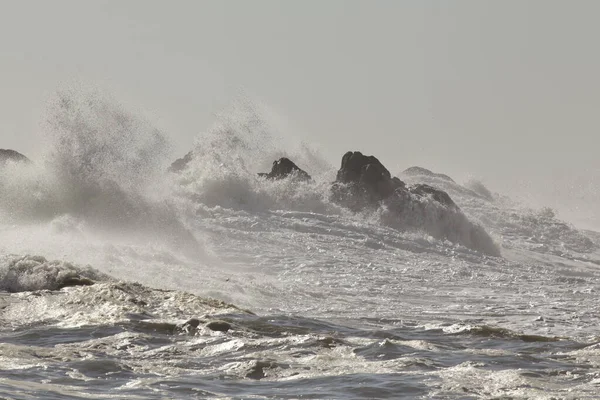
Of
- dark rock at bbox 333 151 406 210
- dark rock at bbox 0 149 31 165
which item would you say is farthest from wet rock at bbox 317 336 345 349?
dark rock at bbox 333 151 406 210

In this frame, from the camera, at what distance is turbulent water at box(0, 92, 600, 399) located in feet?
25.9

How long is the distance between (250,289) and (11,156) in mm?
13071

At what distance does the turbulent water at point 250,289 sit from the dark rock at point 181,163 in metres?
0.92

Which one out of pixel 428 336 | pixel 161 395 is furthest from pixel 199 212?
pixel 161 395

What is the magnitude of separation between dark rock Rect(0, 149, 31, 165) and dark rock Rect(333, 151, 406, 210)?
8990 millimetres

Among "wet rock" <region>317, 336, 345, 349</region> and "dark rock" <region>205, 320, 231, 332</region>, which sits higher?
"dark rock" <region>205, 320, 231, 332</region>

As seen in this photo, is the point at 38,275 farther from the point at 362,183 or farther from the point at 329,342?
the point at 362,183

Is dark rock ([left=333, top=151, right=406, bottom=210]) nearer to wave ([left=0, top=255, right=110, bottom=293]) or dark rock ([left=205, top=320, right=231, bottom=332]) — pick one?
wave ([left=0, top=255, right=110, bottom=293])

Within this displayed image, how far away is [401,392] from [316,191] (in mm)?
20686

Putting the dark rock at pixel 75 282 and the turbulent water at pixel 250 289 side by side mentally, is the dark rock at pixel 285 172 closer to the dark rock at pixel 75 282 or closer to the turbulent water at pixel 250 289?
the turbulent water at pixel 250 289

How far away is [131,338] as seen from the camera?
9430 millimetres

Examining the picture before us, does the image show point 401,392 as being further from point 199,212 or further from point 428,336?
point 199,212

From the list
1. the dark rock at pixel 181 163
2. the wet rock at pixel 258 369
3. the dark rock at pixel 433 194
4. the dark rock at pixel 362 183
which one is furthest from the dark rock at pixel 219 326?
the dark rock at pixel 181 163

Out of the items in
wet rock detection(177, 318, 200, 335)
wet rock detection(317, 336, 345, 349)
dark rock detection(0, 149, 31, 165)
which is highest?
dark rock detection(0, 149, 31, 165)
